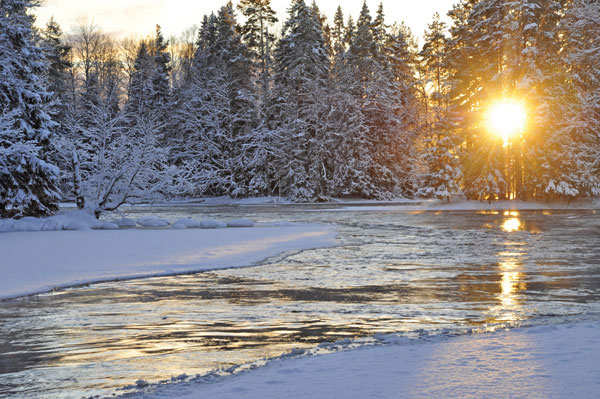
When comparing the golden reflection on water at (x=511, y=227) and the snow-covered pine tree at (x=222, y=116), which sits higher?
the snow-covered pine tree at (x=222, y=116)

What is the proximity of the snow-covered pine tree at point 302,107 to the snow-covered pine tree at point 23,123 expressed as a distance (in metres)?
31.9

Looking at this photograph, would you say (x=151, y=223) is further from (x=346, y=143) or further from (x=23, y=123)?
(x=346, y=143)

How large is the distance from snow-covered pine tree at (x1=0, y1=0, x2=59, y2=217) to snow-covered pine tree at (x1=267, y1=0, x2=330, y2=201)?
31892mm

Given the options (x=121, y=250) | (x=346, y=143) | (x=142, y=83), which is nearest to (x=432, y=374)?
(x=121, y=250)

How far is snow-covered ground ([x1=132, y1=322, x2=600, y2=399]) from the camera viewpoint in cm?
498

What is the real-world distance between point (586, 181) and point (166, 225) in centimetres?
3057

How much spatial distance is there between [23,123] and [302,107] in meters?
37.0

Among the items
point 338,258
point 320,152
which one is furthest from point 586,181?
point 338,258

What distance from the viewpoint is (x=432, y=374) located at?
5.50 m

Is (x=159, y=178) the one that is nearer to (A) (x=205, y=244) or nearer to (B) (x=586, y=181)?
(A) (x=205, y=244)

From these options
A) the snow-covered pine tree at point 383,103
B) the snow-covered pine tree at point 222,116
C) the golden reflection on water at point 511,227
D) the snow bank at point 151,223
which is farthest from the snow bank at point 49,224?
the snow-covered pine tree at point 383,103

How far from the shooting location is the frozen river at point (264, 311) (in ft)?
20.6

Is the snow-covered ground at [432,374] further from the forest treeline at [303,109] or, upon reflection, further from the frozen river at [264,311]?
the forest treeline at [303,109]

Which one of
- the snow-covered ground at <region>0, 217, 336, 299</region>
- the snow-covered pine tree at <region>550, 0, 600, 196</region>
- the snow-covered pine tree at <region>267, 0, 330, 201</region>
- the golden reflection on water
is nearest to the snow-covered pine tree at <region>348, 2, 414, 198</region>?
the snow-covered pine tree at <region>267, 0, 330, 201</region>
